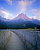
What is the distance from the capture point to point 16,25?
1836mm

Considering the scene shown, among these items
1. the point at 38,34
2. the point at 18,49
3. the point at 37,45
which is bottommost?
the point at 18,49

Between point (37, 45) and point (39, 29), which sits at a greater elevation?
point (39, 29)

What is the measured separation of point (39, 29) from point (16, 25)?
0.37 metres

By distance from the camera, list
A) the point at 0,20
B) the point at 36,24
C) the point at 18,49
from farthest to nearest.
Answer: the point at 18,49 → the point at 36,24 → the point at 0,20

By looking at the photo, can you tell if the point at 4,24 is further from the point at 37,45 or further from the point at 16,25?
the point at 37,45

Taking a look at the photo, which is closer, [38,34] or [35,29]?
[38,34]

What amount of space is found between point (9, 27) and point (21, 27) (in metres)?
0.19

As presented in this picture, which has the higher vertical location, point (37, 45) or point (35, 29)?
point (35, 29)

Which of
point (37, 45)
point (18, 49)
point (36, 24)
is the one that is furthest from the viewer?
point (18, 49)

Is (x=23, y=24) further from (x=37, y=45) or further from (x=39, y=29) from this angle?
(x=37, y=45)

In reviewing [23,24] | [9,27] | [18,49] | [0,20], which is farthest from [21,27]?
[18,49]

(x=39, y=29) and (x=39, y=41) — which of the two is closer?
(x=39, y=41)

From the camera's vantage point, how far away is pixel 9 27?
1.83 meters

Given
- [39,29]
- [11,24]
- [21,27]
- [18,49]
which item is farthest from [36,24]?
[18,49]
